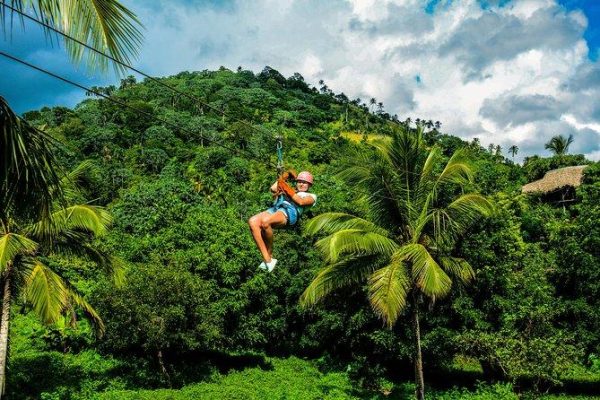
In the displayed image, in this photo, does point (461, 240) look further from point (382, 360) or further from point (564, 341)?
point (382, 360)

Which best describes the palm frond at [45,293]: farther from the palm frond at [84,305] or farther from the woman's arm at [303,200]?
the woman's arm at [303,200]

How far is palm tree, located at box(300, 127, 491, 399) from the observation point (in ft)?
38.7

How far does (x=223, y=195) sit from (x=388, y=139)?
3298cm

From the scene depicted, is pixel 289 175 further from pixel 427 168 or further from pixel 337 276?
pixel 427 168

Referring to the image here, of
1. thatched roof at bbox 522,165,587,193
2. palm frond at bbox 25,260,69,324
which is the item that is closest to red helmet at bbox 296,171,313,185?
palm frond at bbox 25,260,69,324

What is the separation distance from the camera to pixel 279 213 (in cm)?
639

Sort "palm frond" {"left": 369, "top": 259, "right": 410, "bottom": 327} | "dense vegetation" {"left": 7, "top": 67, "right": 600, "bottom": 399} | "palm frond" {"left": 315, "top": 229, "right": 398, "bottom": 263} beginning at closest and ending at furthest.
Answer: "palm frond" {"left": 369, "top": 259, "right": 410, "bottom": 327} < "palm frond" {"left": 315, "top": 229, "right": 398, "bottom": 263} < "dense vegetation" {"left": 7, "top": 67, "right": 600, "bottom": 399}

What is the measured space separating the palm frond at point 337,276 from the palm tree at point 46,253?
14.3 ft

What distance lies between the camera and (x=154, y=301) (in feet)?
59.2

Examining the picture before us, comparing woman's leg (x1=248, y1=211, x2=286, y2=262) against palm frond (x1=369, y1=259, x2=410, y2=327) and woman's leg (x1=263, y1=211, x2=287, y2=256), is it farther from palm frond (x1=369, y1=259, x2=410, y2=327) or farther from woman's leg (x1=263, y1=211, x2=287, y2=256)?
palm frond (x1=369, y1=259, x2=410, y2=327)

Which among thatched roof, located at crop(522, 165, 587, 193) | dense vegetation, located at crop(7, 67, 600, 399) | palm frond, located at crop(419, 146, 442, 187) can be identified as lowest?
dense vegetation, located at crop(7, 67, 600, 399)

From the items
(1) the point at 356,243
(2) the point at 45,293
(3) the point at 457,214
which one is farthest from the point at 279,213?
(3) the point at 457,214

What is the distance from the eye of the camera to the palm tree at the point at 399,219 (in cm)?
1180

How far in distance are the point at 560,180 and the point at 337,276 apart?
28303 millimetres
